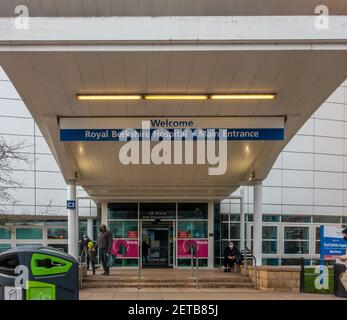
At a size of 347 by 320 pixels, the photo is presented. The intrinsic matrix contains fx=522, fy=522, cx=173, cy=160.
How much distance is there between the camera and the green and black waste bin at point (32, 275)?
6.51 metres

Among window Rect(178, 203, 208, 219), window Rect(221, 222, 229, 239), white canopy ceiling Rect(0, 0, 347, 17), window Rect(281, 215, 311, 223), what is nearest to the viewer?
white canopy ceiling Rect(0, 0, 347, 17)

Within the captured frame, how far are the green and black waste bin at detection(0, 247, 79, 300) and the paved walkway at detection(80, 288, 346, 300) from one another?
5276 millimetres

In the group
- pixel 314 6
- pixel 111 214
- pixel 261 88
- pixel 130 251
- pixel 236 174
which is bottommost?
pixel 130 251

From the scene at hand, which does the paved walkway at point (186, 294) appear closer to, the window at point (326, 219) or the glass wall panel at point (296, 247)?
the glass wall panel at point (296, 247)

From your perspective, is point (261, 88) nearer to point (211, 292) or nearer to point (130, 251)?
point (211, 292)

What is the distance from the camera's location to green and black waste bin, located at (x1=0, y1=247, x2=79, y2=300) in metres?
6.51

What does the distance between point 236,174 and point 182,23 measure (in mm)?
9702

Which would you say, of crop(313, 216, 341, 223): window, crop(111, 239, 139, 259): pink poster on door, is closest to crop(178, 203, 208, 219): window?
crop(111, 239, 139, 259): pink poster on door

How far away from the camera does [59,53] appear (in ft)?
27.6

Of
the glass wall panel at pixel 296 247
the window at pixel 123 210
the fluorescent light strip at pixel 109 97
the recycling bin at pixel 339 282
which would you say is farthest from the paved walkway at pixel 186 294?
the glass wall panel at pixel 296 247

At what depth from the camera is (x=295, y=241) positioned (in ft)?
92.0

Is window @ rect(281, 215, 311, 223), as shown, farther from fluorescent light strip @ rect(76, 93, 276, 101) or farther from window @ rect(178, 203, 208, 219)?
fluorescent light strip @ rect(76, 93, 276, 101)

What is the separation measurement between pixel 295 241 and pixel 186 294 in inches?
651

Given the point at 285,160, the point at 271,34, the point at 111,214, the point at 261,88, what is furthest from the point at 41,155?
the point at 271,34
